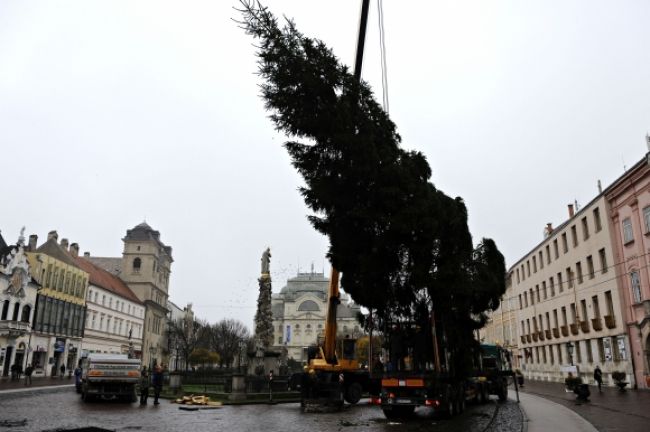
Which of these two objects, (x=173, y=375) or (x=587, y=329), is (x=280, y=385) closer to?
(x=173, y=375)

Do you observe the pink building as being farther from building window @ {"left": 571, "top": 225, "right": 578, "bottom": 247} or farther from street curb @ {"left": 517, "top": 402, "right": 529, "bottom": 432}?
street curb @ {"left": 517, "top": 402, "right": 529, "bottom": 432}

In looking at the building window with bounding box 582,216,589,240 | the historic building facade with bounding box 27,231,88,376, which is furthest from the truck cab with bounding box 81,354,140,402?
the building window with bounding box 582,216,589,240

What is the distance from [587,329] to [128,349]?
180ft

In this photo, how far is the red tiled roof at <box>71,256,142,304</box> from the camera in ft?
200

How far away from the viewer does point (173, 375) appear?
3062 cm

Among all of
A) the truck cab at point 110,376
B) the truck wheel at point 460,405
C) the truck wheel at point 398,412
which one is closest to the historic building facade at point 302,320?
the truck cab at point 110,376

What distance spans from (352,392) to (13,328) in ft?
104

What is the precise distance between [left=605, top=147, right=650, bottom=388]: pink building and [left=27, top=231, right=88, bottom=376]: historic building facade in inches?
1801

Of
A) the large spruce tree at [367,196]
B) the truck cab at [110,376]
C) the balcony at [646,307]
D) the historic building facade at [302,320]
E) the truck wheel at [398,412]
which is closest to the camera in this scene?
the large spruce tree at [367,196]

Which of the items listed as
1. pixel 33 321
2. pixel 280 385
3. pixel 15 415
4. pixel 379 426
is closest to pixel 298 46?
pixel 379 426

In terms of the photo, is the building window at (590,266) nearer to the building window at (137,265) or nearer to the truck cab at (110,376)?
the truck cab at (110,376)

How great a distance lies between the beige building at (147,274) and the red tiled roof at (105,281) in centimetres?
193

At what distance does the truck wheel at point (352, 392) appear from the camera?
22547 mm

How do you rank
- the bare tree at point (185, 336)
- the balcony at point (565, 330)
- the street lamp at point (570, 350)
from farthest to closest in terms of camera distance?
the bare tree at point (185, 336)
the balcony at point (565, 330)
the street lamp at point (570, 350)
